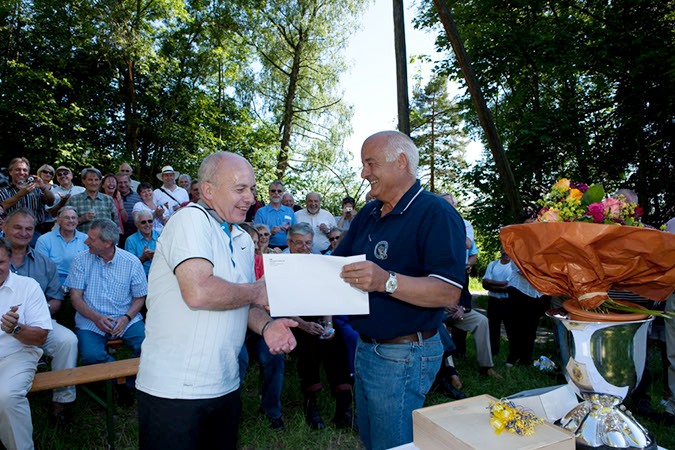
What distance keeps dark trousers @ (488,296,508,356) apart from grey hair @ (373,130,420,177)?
16.0 ft

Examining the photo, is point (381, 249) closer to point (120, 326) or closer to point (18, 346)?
point (18, 346)

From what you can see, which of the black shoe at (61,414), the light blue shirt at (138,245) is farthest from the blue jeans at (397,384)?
the light blue shirt at (138,245)

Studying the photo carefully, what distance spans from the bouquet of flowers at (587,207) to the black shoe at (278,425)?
138 inches

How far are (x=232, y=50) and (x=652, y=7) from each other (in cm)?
1414

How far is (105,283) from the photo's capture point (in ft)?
15.8

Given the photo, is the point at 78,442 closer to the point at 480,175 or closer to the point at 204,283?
the point at 204,283

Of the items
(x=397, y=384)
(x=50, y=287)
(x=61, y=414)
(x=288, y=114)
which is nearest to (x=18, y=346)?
(x=61, y=414)

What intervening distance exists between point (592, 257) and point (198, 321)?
1495 millimetres

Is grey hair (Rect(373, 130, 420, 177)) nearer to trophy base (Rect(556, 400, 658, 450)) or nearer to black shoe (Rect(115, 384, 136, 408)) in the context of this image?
trophy base (Rect(556, 400, 658, 450))

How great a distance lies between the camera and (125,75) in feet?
55.2

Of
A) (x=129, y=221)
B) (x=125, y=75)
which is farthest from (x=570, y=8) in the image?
(x=125, y=75)

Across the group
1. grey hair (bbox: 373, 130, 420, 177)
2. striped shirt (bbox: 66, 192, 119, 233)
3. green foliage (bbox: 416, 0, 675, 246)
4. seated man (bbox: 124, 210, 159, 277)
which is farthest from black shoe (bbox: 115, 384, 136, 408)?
green foliage (bbox: 416, 0, 675, 246)

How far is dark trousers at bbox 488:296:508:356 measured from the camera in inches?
255

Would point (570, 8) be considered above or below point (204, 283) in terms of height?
above
